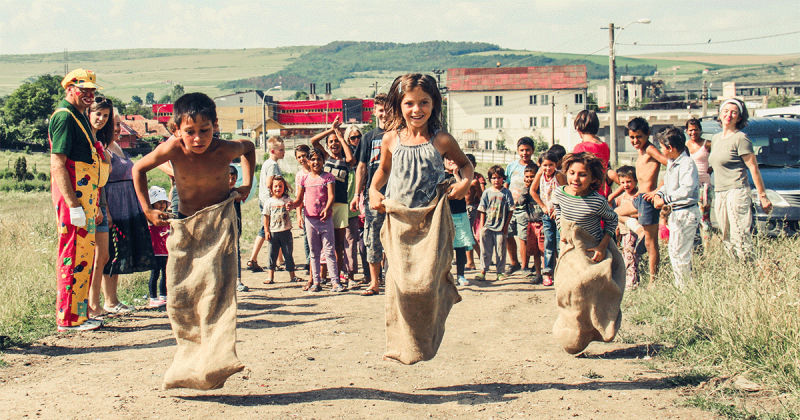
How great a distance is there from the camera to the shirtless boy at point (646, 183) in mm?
7582

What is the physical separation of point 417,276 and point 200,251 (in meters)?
1.57

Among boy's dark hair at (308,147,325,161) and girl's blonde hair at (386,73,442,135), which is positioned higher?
girl's blonde hair at (386,73,442,135)

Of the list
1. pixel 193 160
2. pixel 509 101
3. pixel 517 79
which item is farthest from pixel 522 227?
pixel 517 79

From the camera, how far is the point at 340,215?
896 centimetres

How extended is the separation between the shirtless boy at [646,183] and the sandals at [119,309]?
6062 millimetres

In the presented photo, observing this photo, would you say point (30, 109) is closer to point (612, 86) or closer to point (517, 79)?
point (517, 79)

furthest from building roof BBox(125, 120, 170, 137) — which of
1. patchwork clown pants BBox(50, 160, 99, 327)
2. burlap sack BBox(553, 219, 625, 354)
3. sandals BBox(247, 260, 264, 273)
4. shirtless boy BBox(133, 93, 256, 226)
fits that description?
burlap sack BBox(553, 219, 625, 354)

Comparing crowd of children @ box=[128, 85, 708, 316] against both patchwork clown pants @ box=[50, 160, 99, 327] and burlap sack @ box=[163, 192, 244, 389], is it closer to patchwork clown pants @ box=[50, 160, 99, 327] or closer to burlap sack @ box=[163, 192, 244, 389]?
burlap sack @ box=[163, 192, 244, 389]

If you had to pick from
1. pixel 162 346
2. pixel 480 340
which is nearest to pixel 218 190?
pixel 162 346

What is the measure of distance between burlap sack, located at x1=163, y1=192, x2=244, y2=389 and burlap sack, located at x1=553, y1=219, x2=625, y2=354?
2.64 meters

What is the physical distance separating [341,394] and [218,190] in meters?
1.77

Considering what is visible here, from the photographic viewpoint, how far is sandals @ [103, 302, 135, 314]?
7512 mm

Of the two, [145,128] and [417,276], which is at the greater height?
[145,128]

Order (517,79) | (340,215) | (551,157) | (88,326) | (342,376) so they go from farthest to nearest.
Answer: (517,79) < (340,215) < (551,157) < (88,326) < (342,376)
